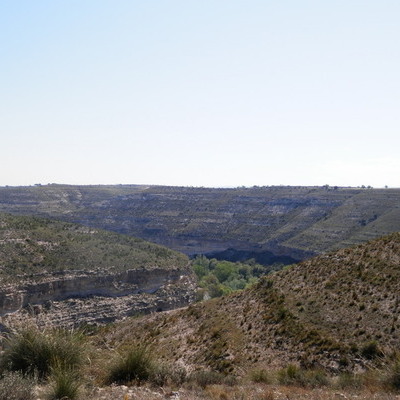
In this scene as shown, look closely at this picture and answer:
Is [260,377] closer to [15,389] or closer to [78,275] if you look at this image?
[15,389]

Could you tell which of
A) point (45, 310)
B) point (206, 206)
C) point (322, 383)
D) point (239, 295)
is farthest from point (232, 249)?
point (322, 383)

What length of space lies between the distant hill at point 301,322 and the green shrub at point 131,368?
3906 millimetres

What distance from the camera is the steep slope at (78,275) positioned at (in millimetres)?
36875

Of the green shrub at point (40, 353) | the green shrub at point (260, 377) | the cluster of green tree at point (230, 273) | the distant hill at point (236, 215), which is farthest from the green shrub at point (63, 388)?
the distant hill at point (236, 215)

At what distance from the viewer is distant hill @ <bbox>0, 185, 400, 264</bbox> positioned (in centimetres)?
7411

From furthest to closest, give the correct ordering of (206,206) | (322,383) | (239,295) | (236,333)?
(206,206) < (239,295) < (236,333) < (322,383)

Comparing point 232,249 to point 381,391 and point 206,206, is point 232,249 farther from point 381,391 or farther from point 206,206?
point 381,391

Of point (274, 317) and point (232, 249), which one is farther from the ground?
point (274, 317)

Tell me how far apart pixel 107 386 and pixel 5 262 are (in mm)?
31342

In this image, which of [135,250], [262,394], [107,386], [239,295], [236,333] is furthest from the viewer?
[135,250]

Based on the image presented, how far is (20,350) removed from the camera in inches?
417

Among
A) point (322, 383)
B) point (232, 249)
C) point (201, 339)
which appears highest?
point (322, 383)

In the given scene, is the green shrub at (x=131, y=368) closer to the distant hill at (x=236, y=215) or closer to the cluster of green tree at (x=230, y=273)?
the cluster of green tree at (x=230, y=273)

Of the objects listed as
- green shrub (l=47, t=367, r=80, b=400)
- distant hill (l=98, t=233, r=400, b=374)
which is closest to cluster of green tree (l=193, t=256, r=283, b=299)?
distant hill (l=98, t=233, r=400, b=374)
